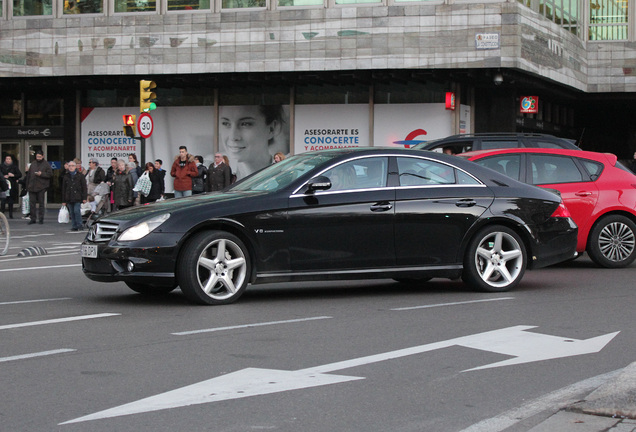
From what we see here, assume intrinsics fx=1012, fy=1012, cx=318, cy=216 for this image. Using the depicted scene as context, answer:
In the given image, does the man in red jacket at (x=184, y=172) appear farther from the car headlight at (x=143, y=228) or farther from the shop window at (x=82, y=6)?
the car headlight at (x=143, y=228)

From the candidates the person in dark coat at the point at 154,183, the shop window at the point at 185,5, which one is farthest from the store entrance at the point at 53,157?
the person in dark coat at the point at 154,183

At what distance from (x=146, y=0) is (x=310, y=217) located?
23330 millimetres

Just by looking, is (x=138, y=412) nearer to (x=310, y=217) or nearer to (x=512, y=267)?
(x=310, y=217)

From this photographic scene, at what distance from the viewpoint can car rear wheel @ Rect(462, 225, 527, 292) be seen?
10297 mm

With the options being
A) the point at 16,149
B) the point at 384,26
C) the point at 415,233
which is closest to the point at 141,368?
the point at 415,233

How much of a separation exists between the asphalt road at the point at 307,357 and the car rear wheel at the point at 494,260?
0.21 m

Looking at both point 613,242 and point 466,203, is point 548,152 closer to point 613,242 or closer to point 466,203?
point 613,242

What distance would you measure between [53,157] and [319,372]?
1160 inches

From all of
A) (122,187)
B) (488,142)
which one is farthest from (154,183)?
(488,142)

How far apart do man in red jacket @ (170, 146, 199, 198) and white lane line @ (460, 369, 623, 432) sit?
18273 millimetres

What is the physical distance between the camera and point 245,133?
106 ft

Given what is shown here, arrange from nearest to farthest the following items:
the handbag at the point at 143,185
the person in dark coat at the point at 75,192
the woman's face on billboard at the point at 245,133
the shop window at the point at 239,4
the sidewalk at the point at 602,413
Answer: the sidewalk at the point at 602,413 < the handbag at the point at 143,185 < the person in dark coat at the point at 75,192 < the shop window at the point at 239,4 < the woman's face on billboard at the point at 245,133

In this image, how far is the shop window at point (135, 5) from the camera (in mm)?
31250

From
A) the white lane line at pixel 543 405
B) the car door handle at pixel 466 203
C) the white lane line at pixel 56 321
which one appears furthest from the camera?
the car door handle at pixel 466 203
